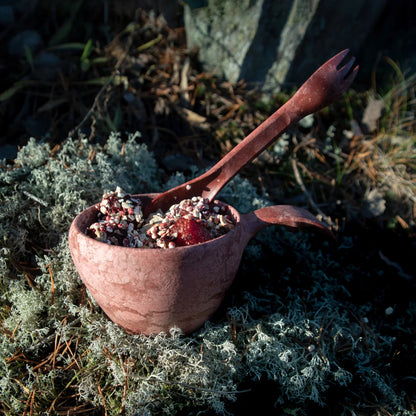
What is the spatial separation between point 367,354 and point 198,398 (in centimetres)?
74

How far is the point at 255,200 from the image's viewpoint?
189 cm

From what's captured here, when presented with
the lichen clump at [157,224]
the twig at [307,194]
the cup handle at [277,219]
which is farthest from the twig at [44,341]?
the twig at [307,194]

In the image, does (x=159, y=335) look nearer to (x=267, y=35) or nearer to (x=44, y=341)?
(x=44, y=341)

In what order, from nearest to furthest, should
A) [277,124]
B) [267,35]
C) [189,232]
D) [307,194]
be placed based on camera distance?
[189,232], [277,124], [307,194], [267,35]

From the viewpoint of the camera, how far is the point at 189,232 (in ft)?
4.13

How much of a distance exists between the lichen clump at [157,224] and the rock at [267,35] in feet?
4.55

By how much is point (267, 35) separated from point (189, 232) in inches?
70.3

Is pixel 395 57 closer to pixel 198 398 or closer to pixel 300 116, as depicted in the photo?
pixel 300 116

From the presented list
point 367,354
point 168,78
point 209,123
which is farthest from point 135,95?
point 367,354

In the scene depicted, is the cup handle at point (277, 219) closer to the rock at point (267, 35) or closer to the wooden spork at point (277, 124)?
the wooden spork at point (277, 124)

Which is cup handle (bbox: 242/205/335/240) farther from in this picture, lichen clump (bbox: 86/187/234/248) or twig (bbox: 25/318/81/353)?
twig (bbox: 25/318/81/353)

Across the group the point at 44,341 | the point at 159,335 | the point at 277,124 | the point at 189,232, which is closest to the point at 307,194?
the point at 277,124

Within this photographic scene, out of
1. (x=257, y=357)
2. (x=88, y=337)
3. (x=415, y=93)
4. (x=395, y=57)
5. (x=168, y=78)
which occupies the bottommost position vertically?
(x=88, y=337)

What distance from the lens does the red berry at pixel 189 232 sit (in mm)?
1249
